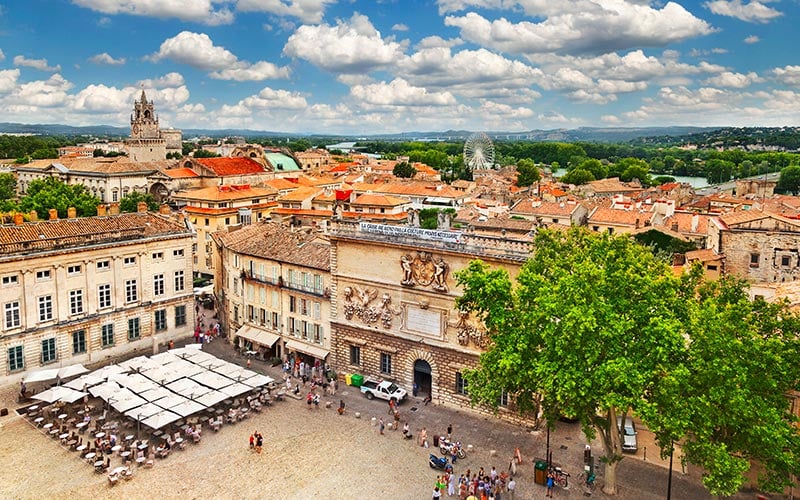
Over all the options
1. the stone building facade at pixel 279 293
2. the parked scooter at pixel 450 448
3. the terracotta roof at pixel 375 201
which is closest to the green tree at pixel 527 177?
the terracotta roof at pixel 375 201

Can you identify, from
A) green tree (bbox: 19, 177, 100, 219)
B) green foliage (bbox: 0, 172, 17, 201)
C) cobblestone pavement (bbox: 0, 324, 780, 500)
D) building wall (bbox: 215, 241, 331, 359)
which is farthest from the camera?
green foliage (bbox: 0, 172, 17, 201)

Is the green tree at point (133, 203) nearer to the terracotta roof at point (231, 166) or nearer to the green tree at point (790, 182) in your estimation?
the terracotta roof at point (231, 166)

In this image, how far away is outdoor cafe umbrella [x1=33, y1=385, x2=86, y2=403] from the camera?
35344 mm

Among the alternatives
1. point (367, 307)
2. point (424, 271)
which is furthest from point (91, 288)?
point (424, 271)

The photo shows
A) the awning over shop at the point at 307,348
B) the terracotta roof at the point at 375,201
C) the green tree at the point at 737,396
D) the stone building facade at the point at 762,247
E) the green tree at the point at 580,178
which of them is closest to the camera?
the green tree at the point at 737,396

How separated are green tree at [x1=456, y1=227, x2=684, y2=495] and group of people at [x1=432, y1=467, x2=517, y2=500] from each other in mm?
3935

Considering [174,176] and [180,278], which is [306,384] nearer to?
[180,278]

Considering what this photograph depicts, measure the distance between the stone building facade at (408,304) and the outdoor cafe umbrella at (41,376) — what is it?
1767 cm

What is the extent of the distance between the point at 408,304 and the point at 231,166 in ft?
292

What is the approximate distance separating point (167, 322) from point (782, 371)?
41.9 meters

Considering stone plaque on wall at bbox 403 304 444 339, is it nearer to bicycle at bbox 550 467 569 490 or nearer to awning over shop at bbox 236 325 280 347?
bicycle at bbox 550 467 569 490

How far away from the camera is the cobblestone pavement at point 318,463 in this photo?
94.8 feet

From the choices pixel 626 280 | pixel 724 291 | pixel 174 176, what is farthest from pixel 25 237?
pixel 174 176

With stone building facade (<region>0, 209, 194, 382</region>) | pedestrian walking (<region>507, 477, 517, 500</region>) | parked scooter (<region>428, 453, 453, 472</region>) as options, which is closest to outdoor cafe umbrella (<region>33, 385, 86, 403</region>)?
stone building facade (<region>0, 209, 194, 382</region>)
